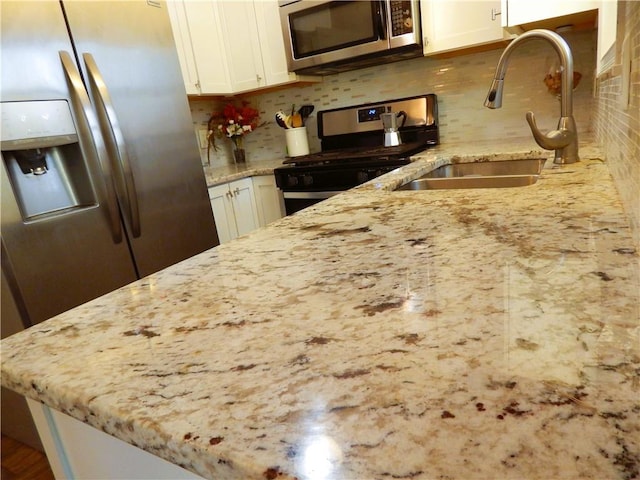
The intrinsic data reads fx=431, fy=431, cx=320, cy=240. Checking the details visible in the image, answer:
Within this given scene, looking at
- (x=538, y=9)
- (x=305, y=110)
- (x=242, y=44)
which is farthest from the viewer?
(x=305, y=110)

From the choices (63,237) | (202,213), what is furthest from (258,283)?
(202,213)

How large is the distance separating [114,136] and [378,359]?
1.68m

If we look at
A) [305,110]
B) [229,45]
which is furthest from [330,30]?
[229,45]

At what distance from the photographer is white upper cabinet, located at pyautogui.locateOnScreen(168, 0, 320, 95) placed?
2.71 metres

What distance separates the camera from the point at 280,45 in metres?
2.78

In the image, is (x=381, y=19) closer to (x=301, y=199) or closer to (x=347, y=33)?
(x=347, y=33)

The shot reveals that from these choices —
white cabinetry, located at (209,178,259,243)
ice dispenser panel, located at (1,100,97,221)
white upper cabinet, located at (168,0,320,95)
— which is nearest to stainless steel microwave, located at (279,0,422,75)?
white upper cabinet, located at (168,0,320,95)

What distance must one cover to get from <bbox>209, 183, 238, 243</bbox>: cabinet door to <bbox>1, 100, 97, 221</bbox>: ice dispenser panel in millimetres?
862

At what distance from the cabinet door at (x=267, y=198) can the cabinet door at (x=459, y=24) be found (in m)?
1.20

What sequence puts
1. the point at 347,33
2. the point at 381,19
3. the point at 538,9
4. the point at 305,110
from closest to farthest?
the point at 538,9, the point at 381,19, the point at 347,33, the point at 305,110

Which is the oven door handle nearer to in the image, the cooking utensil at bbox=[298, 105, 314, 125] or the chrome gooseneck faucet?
the cooking utensil at bbox=[298, 105, 314, 125]

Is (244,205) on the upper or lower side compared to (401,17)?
lower

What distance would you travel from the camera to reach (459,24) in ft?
7.29

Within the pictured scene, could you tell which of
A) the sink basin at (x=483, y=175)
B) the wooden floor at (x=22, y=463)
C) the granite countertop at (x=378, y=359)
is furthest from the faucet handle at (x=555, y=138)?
the wooden floor at (x=22, y=463)
